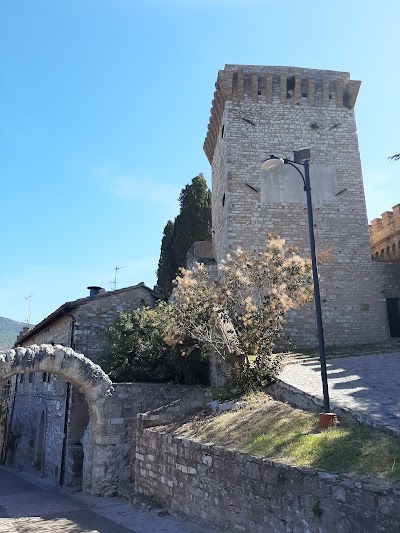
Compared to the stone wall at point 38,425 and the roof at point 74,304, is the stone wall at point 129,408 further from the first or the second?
the roof at point 74,304

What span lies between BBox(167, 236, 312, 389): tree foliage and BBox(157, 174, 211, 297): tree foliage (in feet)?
39.8

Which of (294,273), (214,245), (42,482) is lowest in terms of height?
(42,482)

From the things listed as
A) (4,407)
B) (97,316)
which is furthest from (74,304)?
(4,407)

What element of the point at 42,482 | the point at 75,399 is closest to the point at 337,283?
the point at 75,399

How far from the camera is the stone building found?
14289mm

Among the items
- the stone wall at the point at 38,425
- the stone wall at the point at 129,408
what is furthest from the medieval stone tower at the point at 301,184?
the stone wall at the point at 38,425

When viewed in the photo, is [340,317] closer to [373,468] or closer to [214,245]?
[214,245]

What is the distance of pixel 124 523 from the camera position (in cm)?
858

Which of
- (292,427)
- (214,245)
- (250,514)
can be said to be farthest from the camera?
(214,245)

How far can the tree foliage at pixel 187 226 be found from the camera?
23172 millimetres

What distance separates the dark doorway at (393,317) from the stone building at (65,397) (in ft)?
30.1

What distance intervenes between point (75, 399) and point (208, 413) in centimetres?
651

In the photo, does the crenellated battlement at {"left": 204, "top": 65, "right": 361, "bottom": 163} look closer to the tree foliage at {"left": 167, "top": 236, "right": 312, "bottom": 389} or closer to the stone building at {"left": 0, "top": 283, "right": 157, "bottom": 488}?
the stone building at {"left": 0, "top": 283, "right": 157, "bottom": 488}

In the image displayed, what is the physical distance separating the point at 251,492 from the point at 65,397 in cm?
1005
